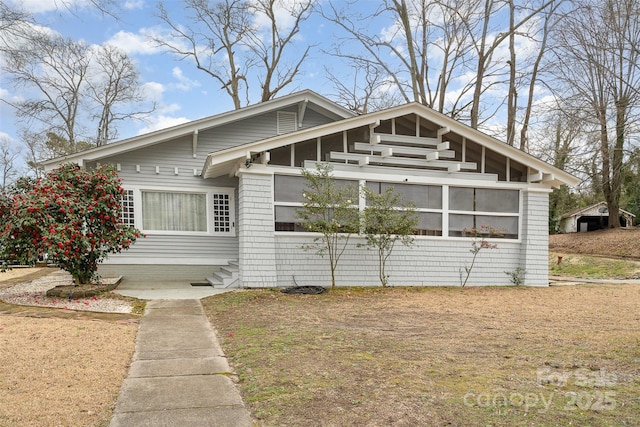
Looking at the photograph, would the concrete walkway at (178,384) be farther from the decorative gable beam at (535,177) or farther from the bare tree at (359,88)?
the bare tree at (359,88)

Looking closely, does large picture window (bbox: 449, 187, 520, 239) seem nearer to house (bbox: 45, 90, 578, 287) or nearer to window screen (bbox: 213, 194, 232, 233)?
house (bbox: 45, 90, 578, 287)

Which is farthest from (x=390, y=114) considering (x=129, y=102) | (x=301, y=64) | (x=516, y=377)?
(x=129, y=102)

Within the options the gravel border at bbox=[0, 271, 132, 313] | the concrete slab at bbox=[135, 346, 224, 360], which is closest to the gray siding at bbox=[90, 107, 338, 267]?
the gravel border at bbox=[0, 271, 132, 313]

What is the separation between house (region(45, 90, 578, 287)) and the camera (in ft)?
31.9

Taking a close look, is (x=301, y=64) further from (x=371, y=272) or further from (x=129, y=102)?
(x=371, y=272)

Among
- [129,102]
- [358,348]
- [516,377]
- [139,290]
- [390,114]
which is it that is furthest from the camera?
[129,102]

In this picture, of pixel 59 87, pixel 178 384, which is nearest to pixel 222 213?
pixel 178 384

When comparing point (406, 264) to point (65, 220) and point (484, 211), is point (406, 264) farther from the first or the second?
point (65, 220)

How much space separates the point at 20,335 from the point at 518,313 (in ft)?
24.0

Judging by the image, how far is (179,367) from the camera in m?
4.07

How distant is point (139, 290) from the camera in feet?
29.9

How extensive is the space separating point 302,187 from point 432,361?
6171mm

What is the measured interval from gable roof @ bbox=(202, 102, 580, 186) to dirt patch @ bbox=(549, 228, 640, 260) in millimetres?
12394

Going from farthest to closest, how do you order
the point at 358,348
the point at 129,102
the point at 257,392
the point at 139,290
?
1. the point at 129,102
2. the point at 139,290
3. the point at 358,348
4. the point at 257,392
